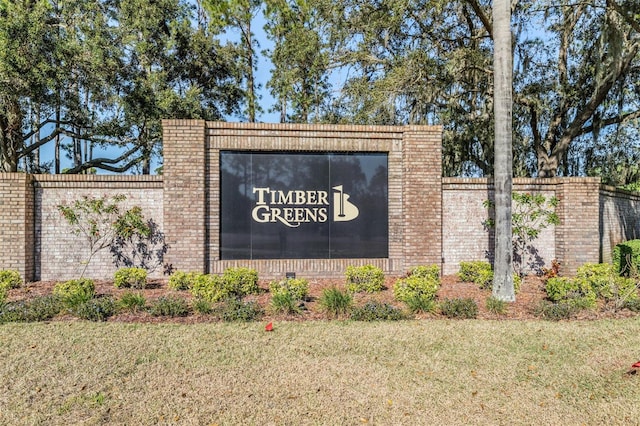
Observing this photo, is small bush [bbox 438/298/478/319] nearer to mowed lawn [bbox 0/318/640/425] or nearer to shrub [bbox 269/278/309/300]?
mowed lawn [bbox 0/318/640/425]

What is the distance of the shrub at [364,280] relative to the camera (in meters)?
7.16

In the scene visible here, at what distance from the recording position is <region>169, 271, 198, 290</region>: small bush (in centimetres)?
734

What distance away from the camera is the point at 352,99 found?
13.1 metres

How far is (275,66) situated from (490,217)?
14.5 metres

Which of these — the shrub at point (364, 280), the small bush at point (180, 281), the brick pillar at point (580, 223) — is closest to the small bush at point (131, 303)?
the small bush at point (180, 281)

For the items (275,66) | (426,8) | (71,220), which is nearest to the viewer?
(71,220)

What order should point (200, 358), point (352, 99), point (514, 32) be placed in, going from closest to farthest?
1. point (200, 358)
2. point (514, 32)
3. point (352, 99)

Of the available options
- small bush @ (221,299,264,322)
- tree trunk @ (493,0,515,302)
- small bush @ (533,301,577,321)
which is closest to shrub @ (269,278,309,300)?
small bush @ (221,299,264,322)

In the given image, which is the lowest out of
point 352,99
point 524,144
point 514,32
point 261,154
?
point 261,154

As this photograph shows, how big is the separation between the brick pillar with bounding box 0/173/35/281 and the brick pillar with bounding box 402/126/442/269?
8440 mm

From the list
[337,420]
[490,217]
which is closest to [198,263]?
[337,420]

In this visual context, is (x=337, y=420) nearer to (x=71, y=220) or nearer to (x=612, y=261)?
(x=71, y=220)

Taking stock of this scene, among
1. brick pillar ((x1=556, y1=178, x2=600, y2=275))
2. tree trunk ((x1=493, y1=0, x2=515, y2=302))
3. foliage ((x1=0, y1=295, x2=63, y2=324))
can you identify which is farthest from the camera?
brick pillar ((x1=556, y1=178, x2=600, y2=275))

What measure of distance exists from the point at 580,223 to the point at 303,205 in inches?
263
